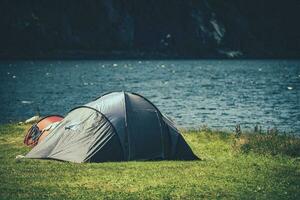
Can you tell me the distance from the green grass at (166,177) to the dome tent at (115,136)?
854 millimetres

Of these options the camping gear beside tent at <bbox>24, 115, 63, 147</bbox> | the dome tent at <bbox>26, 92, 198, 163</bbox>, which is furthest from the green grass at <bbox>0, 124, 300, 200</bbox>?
the camping gear beside tent at <bbox>24, 115, 63, 147</bbox>

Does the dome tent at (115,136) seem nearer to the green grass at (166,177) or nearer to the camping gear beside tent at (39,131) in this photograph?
the green grass at (166,177)

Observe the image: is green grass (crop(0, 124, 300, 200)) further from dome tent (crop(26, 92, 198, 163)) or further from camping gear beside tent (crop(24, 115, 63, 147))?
camping gear beside tent (crop(24, 115, 63, 147))

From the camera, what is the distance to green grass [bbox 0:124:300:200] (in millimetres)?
15891

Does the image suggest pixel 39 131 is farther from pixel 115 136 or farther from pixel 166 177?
pixel 166 177

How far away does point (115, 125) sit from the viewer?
2205cm

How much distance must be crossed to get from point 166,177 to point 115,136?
428 cm

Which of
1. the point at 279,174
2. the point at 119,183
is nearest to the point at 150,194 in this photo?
the point at 119,183

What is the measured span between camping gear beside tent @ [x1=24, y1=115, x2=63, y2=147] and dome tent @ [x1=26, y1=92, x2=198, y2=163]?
7.79 ft

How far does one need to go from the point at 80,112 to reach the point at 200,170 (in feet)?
21.2

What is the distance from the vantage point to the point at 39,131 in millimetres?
25938

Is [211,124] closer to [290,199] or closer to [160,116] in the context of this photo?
[160,116]

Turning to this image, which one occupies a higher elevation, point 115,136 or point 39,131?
point 115,136

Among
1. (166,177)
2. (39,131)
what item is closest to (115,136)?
(166,177)
